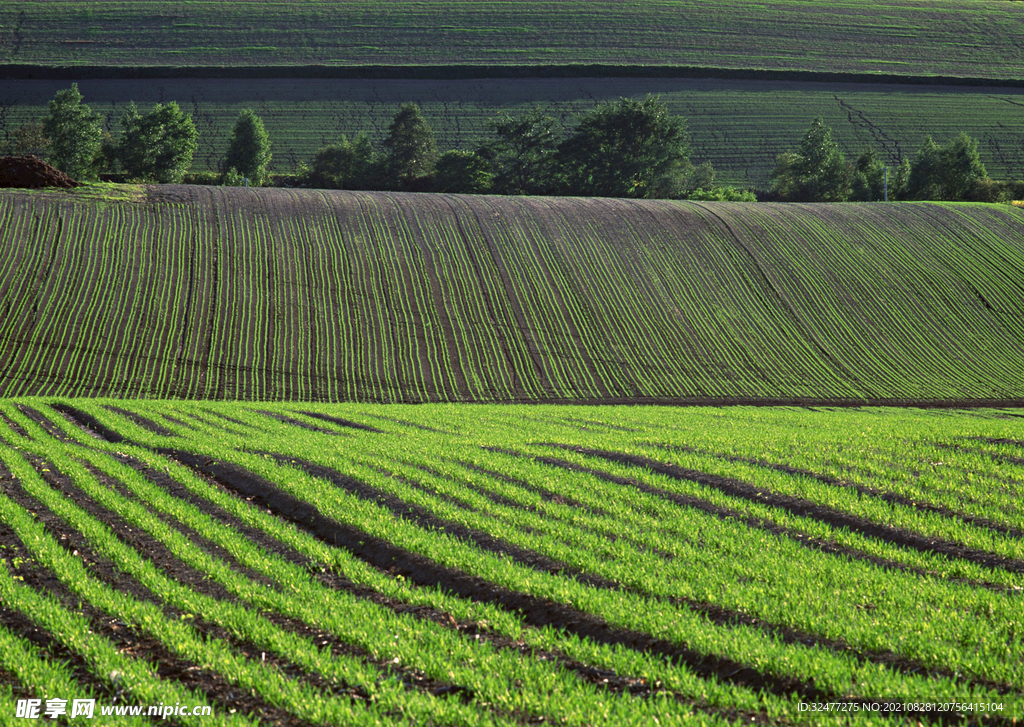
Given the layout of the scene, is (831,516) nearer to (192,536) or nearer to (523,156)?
(192,536)

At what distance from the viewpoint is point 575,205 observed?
63438mm

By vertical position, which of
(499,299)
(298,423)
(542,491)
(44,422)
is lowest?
(298,423)

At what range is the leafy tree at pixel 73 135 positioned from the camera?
77875mm

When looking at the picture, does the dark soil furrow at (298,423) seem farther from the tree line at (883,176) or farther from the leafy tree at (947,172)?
the leafy tree at (947,172)

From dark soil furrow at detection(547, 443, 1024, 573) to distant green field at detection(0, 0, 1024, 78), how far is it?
110 metres

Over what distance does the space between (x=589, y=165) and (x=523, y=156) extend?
7.40 m

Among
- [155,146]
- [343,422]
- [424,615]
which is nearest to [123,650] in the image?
[424,615]

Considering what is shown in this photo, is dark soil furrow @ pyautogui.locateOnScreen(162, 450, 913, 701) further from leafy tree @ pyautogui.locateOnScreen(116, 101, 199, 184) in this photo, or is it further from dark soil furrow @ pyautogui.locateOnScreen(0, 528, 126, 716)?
leafy tree @ pyautogui.locateOnScreen(116, 101, 199, 184)

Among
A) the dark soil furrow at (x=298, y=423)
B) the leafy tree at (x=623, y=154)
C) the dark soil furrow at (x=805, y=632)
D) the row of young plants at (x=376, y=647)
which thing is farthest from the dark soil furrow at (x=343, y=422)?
the leafy tree at (x=623, y=154)

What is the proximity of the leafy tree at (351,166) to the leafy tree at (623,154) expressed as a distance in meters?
20.8

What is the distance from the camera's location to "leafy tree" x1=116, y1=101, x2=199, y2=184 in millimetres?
77875

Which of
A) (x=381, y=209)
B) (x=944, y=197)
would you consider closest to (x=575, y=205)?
(x=381, y=209)

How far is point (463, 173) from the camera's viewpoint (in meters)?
82.6

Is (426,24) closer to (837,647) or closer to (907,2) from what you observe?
(907,2)
